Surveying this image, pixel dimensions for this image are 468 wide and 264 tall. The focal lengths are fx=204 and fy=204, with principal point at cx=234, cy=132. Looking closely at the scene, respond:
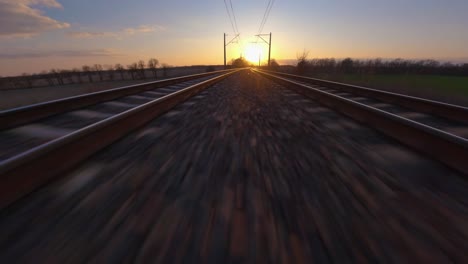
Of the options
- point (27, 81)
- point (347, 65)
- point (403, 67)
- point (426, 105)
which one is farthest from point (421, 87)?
point (27, 81)

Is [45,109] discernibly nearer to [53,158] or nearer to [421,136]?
[53,158]

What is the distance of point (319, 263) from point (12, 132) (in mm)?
3394

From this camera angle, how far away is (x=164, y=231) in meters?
1.12

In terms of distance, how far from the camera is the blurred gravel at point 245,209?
38.9 inches

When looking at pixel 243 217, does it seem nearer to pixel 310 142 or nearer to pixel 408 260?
pixel 408 260

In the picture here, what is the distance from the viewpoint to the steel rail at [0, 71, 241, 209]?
52.2 inches

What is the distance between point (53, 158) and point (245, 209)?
Answer: 5.26ft

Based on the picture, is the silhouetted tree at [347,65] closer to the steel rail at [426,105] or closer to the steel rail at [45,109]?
the steel rail at [426,105]

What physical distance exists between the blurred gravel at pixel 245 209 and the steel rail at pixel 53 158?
0.10 metres

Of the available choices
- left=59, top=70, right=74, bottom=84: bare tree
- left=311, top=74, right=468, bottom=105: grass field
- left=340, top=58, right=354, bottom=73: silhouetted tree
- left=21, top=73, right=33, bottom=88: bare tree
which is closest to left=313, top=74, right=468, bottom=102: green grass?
left=311, top=74, right=468, bottom=105: grass field

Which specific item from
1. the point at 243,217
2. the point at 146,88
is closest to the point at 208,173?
the point at 243,217

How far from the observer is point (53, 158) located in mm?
1649

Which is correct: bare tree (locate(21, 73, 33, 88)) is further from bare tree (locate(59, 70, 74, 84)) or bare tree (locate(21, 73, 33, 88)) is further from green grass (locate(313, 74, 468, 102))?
green grass (locate(313, 74, 468, 102))

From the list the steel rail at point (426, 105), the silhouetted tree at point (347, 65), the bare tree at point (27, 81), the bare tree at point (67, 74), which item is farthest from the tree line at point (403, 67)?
the bare tree at point (67, 74)
